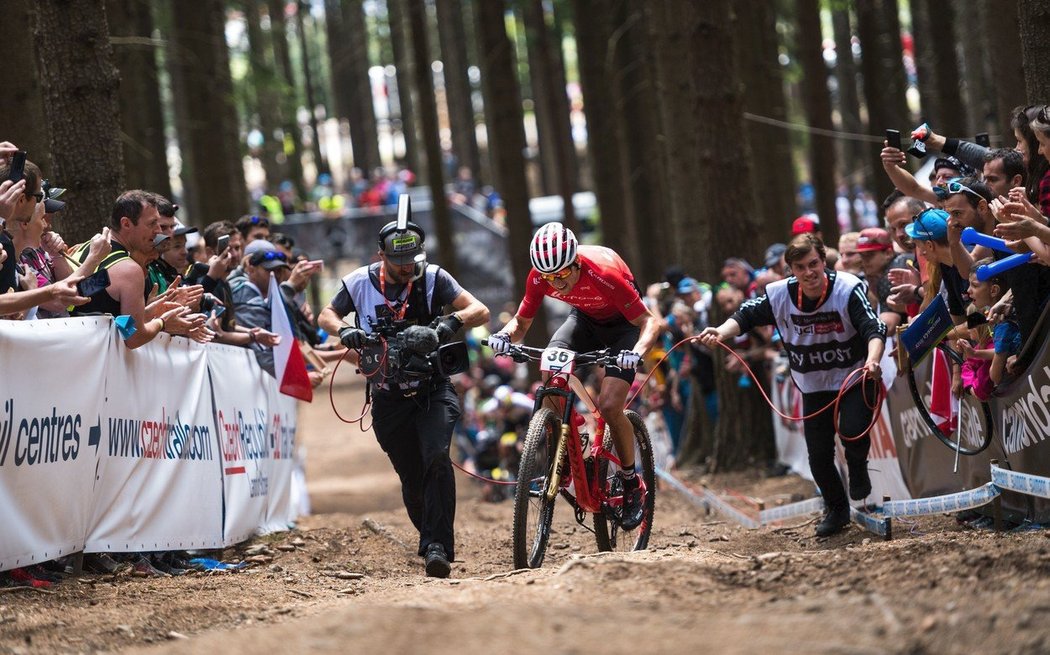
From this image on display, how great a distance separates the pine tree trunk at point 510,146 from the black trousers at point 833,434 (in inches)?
411

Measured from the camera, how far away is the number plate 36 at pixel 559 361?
26.0 ft

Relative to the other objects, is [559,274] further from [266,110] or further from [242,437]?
[266,110]

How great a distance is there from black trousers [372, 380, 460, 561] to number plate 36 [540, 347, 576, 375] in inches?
32.4

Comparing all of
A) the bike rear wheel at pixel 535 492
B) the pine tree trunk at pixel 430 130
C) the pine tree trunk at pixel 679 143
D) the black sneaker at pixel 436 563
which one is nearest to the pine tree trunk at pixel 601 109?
the pine tree trunk at pixel 430 130

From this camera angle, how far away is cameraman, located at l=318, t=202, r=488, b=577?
8.15 m

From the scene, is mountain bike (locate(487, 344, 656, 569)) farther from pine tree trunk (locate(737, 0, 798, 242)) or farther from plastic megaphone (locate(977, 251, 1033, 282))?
pine tree trunk (locate(737, 0, 798, 242))

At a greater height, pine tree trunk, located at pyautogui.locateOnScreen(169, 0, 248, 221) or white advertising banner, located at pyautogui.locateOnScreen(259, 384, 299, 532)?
pine tree trunk, located at pyautogui.locateOnScreen(169, 0, 248, 221)

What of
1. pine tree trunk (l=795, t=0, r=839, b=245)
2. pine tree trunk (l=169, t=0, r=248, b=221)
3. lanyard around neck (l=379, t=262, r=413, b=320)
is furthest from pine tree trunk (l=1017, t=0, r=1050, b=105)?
pine tree trunk (l=169, t=0, r=248, b=221)

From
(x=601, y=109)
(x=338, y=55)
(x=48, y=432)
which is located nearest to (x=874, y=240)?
(x=48, y=432)

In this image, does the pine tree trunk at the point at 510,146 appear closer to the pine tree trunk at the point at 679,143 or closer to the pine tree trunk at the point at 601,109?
the pine tree trunk at the point at 601,109

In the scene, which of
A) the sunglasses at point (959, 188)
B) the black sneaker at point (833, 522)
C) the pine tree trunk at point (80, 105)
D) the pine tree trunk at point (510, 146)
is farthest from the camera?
the pine tree trunk at point (510, 146)

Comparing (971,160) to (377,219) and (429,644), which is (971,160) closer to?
(429,644)

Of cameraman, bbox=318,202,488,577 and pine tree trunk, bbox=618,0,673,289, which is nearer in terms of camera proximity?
cameraman, bbox=318,202,488,577

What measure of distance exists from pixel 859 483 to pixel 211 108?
42.8 feet
